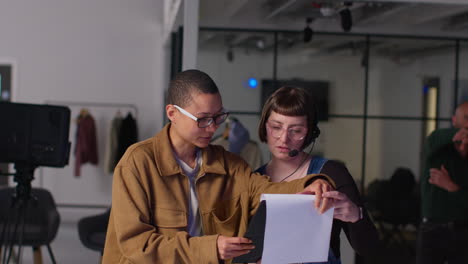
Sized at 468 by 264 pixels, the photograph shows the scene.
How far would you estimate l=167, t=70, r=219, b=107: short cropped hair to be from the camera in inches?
76.2

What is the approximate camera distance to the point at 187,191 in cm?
196

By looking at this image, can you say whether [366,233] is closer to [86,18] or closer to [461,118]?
[461,118]

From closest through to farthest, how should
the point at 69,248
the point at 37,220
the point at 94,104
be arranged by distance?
1. the point at 37,220
2. the point at 69,248
3. the point at 94,104

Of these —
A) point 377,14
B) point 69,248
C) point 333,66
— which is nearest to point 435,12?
point 377,14

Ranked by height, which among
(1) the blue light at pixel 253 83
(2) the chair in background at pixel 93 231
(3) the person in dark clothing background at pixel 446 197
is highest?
(1) the blue light at pixel 253 83

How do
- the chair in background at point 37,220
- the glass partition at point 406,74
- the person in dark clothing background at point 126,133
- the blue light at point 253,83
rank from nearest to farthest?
the chair in background at point 37,220 → the glass partition at point 406,74 → the blue light at point 253,83 → the person in dark clothing background at point 126,133

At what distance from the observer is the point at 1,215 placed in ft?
19.8

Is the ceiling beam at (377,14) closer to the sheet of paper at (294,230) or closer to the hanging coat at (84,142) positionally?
the hanging coat at (84,142)

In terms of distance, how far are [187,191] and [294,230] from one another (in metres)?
0.37

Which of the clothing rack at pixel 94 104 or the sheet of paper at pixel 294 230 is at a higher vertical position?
the clothing rack at pixel 94 104

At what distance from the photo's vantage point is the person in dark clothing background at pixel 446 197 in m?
3.99

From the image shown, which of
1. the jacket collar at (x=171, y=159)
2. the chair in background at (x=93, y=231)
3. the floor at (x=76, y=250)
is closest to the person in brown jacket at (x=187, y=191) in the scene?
the jacket collar at (x=171, y=159)

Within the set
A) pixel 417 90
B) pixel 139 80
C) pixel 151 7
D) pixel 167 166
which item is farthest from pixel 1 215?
pixel 417 90

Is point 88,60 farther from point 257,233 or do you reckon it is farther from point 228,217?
point 257,233
